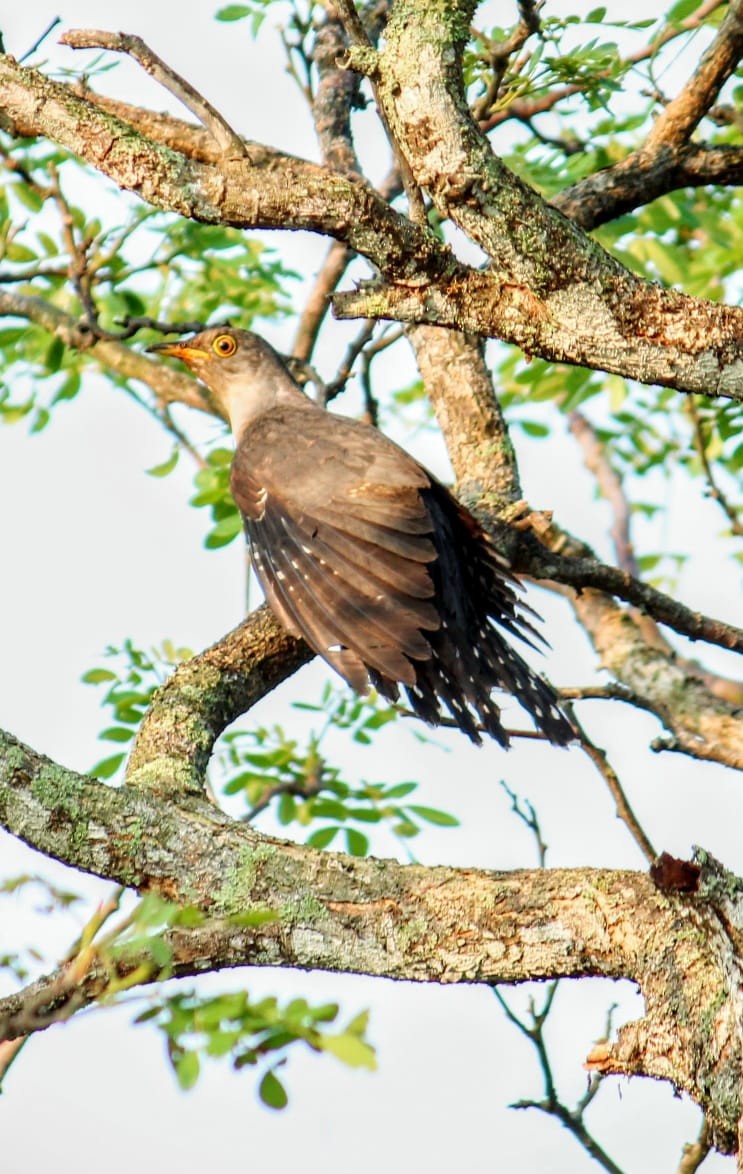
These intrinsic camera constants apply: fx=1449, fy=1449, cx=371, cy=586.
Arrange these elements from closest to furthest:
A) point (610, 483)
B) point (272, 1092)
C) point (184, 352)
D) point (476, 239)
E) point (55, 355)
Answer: point (272, 1092)
point (476, 239)
point (55, 355)
point (184, 352)
point (610, 483)

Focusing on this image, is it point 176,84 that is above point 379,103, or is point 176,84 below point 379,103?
below

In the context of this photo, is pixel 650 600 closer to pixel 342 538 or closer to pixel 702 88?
pixel 342 538

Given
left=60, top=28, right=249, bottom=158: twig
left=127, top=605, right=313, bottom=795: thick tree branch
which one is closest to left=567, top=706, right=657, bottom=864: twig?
left=127, top=605, right=313, bottom=795: thick tree branch

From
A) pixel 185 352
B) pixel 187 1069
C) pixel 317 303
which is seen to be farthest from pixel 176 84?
pixel 185 352

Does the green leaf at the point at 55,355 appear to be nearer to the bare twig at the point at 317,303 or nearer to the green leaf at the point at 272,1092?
the bare twig at the point at 317,303

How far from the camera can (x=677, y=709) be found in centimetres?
555

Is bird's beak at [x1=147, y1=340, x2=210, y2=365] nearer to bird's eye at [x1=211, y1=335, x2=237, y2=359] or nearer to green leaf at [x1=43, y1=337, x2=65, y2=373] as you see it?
bird's eye at [x1=211, y1=335, x2=237, y2=359]

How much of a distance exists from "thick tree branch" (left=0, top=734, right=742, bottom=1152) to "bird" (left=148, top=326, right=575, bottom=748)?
117 centimetres

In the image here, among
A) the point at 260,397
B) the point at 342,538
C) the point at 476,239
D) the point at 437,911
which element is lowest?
the point at 437,911

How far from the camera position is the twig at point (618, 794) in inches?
152

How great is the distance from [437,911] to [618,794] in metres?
1.25

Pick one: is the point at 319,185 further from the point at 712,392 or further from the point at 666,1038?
the point at 666,1038

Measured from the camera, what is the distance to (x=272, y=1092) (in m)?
2.23

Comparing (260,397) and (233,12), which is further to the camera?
(260,397)
